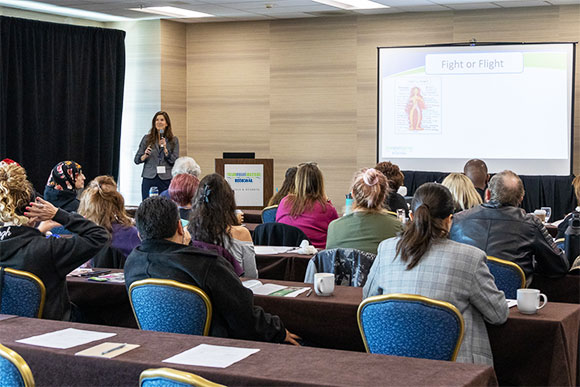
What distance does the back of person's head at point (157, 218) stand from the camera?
325 centimetres

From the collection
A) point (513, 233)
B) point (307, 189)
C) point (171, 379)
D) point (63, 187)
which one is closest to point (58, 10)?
point (63, 187)

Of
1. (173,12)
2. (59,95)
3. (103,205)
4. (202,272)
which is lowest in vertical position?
(202,272)

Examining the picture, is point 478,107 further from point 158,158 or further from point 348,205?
point 348,205

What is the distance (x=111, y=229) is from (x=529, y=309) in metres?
2.49

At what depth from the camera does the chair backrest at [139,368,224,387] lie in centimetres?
199

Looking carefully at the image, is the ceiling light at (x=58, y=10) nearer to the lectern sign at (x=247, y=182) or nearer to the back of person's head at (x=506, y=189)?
the lectern sign at (x=247, y=182)

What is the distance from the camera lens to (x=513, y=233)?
14.3ft

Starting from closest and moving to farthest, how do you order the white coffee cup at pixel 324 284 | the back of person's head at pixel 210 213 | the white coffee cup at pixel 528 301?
the white coffee cup at pixel 528 301
the white coffee cup at pixel 324 284
the back of person's head at pixel 210 213

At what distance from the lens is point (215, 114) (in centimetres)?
1133

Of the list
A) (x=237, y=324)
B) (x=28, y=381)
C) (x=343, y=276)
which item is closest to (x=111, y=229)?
(x=343, y=276)

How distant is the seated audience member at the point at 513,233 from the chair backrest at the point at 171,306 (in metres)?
Answer: 1.90

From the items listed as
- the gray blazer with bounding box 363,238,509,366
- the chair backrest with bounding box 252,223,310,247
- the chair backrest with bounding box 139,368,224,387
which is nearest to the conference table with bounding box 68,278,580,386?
the gray blazer with bounding box 363,238,509,366

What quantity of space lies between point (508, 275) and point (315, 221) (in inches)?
75.3

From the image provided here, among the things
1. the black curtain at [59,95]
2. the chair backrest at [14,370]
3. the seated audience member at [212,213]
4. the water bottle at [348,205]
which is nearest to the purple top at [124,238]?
the seated audience member at [212,213]
